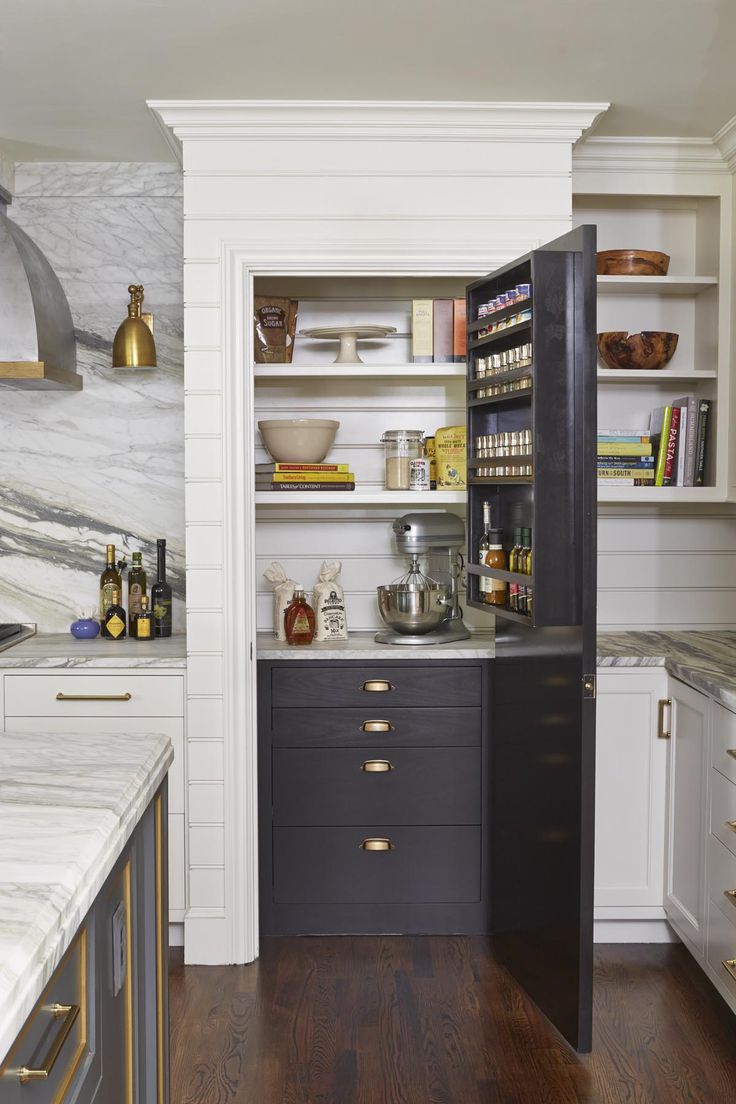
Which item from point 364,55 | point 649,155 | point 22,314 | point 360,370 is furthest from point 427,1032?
point 649,155

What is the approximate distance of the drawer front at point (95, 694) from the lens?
3.22 m

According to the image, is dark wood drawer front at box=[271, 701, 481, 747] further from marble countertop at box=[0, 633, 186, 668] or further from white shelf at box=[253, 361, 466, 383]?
white shelf at box=[253, 361, 466, 383]

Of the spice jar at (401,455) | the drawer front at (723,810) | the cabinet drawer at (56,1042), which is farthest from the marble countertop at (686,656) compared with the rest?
the cabinet drawer at (56,1042)

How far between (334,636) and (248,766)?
0.54m

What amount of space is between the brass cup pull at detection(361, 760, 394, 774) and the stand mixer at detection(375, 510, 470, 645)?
1.27 ft

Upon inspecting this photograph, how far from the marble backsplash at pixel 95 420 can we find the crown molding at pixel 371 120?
2.00 ft

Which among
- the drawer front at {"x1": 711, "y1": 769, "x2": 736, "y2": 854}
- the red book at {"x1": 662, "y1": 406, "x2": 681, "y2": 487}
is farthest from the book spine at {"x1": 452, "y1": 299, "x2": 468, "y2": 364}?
the drawer front at {"x1": 711, "y1": 769, "x2": 736, "y2": 854}

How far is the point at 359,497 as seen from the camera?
10.8 feet

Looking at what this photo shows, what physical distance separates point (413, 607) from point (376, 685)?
0.28 metres

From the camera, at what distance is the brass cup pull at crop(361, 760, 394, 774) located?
329 cm

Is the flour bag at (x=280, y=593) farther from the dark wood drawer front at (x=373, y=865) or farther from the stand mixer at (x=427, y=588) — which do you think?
the dark wood drawer front at (x=373, y=865)

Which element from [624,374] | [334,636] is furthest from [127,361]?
[624,374]

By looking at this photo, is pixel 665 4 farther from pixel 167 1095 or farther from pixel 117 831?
pixel 167 1095

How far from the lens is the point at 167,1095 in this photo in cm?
194
